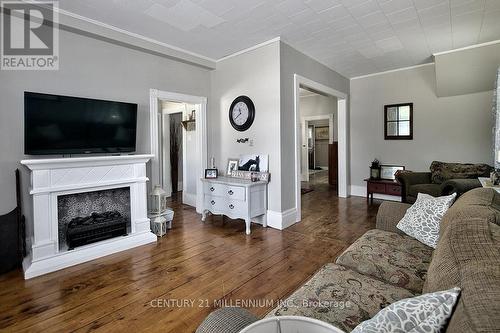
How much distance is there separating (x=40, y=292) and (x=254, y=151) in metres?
2.89

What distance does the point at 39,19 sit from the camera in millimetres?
2709

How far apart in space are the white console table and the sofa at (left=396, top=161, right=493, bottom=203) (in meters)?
2.41

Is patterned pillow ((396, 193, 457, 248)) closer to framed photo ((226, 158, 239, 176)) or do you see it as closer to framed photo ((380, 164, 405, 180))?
framed photo ((226, 158, 239, 176))

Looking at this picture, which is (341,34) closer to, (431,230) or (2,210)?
(431,230)

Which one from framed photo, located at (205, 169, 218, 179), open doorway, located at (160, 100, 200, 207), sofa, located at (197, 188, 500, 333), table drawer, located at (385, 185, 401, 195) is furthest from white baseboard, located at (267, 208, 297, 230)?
table drawer, located at (385, 185, 401, 195)

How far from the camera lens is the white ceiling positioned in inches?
108

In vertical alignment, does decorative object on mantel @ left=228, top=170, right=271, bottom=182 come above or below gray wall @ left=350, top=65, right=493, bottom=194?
below

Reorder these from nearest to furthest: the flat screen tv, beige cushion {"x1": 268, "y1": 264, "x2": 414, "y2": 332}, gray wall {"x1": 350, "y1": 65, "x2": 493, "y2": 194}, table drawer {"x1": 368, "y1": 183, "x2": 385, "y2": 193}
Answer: beige cushion {"x1": 268, "y1": 264, "x2": 414, "y2": 332} → the flat screen tv → gray wall {"x1": 350, "y1": 65, "x2": 493, "y2": 194} → table drawer {"x1": 368, "y1": 183, "x2": 385, "y2": 193}

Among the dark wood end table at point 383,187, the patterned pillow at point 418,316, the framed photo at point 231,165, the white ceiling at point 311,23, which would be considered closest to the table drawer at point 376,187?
the dark wood end table at point 383,187

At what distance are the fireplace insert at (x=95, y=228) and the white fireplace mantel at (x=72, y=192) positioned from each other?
0.07 meters

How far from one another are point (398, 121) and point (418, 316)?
17.8 feet

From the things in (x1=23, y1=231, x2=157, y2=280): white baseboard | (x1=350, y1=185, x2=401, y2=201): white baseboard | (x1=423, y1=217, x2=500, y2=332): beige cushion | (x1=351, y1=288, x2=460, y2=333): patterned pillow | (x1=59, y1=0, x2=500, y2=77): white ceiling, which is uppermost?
(x1=59, y1=0, x2=500, y2=77): white ceiling

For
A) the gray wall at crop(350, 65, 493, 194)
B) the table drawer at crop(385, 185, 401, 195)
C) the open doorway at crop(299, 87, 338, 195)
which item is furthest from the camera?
the open doorway at crop(299, 87, 338, 195)

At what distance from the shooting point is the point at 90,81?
10.3 ft
